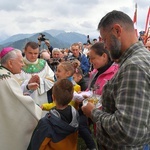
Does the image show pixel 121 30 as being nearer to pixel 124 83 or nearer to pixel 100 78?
pixel 124 83

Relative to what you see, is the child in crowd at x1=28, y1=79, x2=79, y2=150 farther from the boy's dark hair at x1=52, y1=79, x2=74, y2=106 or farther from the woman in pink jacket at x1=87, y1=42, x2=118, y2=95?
the woman in pink jacket at x1=87, y1=42, x2=118, y2=95

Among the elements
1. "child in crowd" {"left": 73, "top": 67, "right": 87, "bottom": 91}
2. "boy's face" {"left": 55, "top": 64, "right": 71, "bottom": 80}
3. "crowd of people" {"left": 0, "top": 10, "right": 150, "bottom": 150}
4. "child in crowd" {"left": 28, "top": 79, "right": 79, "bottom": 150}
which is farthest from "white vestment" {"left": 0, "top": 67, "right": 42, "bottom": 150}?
"child in crowd" {"left": 73, "top": 67, "right": 87, "bottom": 91}

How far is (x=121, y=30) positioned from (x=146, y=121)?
601 mm

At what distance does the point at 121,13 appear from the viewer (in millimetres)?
1586

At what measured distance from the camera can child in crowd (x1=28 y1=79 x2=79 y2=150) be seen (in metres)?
2.57

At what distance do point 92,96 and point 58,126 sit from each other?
1.72ft

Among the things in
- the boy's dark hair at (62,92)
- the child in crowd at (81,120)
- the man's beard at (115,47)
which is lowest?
the child in crowd at (81,120)

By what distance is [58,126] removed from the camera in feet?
8.59

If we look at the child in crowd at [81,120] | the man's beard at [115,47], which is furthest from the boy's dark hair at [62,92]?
the man's beard at [115,47]

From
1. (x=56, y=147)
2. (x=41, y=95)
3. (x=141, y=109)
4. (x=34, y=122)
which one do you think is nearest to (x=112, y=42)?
(x=141, y=109)

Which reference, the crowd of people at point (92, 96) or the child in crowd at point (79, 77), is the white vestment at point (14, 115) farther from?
the child in crowd at point (79, 77)

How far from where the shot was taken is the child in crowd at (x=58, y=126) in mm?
2574

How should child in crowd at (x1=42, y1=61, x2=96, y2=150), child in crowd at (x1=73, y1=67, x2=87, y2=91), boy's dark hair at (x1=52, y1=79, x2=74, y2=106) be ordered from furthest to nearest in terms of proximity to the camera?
child in crowd at (x1=73, y1=67, x2=87, y2=91) → child in crowd at (x1=42, y1=61, x2=96, y2=150) → boy's dark hair at (x1=52, y1=79, x2=74, y2=106)

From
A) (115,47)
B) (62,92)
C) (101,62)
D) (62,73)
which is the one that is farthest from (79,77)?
(115,47)
